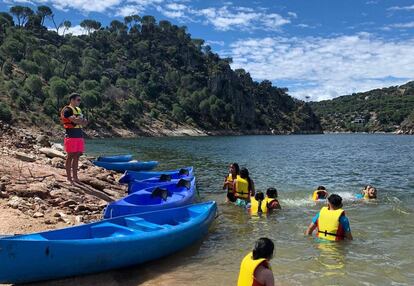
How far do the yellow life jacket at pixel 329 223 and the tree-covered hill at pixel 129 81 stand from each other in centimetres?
7248

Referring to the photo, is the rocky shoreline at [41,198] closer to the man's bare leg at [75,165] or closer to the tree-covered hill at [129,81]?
the man's bare leg at [75,165]

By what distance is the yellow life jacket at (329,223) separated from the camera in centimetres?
966

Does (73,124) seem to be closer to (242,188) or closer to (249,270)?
(242,188)

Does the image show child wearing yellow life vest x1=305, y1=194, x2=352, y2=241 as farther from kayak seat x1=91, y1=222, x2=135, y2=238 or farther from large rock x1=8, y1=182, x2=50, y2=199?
large rock x1=8, y1=182, x2=50, y2=199

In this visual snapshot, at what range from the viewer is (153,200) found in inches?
501

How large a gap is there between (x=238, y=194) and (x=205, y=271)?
21.3 feet

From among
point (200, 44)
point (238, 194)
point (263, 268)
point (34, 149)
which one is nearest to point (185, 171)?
point (238, 194)

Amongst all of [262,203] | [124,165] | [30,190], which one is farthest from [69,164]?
[124,165]

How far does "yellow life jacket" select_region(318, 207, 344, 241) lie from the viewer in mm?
9656

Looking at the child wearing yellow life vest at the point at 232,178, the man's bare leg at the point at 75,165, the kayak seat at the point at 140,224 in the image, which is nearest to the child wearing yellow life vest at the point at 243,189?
the child wearing yellow life vest at the point at 232,178

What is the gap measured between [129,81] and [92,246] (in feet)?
439

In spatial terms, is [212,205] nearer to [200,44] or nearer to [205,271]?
[205,271]

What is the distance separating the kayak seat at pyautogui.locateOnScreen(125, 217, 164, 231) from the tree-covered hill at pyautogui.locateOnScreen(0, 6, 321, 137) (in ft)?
231

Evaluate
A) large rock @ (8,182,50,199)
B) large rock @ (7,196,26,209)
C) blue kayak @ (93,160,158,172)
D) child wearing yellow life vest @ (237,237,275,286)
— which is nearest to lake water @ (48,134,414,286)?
child wearing yellow life vest @ (237,237,275,286)
